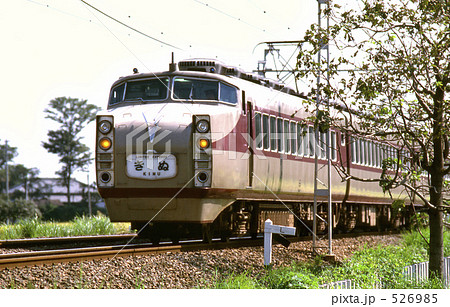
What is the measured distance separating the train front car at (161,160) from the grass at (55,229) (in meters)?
6.13

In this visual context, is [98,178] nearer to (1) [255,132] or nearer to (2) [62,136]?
(1) [255,132]

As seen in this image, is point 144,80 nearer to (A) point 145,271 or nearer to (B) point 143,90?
(B) point 143,90

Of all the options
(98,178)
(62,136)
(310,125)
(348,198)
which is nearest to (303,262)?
(98,178)

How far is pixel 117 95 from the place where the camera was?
14.6 meters

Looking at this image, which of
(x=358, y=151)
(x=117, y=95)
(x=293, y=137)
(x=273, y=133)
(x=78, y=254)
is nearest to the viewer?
(x=78, y=254)

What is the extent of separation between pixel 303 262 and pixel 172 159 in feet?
10.1

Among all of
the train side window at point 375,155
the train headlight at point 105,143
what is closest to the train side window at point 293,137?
the train headlight at point 105,143

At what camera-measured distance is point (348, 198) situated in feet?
66.4

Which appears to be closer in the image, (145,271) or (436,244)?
(145,271)

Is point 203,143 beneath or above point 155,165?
above

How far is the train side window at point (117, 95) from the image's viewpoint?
14484mm

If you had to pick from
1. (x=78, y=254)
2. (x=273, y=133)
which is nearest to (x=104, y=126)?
(x=78, y=254)

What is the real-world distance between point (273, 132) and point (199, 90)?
8.20 feet

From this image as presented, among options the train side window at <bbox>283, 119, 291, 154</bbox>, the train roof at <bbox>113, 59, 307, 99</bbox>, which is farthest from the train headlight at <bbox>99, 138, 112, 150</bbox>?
the train side window at <bbox>283, 119, 291, 154</bbox>
